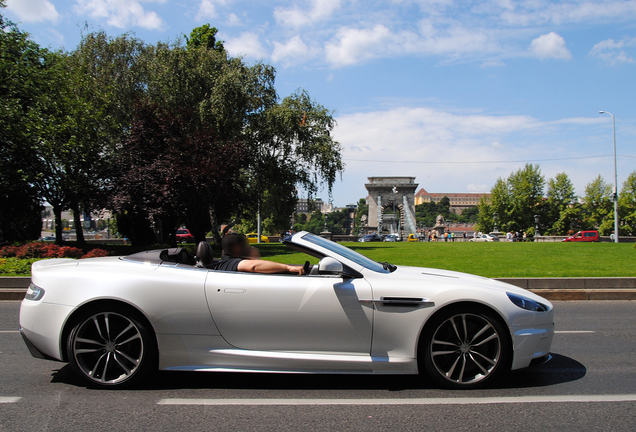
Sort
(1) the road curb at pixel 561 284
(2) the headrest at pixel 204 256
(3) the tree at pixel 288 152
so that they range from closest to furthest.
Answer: (2) the headrest at pixel 204 256
(1) the road curb at pixel 561 284
(3) the tree at pixel 288 152

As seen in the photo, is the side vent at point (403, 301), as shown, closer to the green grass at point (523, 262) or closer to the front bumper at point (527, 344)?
the front bumper at point (527, 344)

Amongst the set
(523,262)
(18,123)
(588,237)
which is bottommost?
(588,237)

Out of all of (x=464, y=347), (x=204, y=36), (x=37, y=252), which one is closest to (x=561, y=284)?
(x=464, y=347)

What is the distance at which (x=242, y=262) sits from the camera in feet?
14.3

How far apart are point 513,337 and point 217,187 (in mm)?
18945

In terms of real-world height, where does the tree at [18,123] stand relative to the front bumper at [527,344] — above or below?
above

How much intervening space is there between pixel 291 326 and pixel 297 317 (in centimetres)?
9

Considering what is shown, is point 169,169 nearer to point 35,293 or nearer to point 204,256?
point 35,293

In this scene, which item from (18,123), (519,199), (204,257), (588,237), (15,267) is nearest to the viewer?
(204,257)

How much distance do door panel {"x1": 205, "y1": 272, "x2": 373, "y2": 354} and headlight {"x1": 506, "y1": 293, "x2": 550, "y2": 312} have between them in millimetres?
1264

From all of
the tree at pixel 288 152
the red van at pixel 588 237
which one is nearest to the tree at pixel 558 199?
the red van at pixel 588 237

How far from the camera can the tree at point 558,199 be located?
7906 centimetres

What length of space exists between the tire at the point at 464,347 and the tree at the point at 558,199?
83.4m

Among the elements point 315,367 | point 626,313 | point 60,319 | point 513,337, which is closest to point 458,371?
point 513,337
